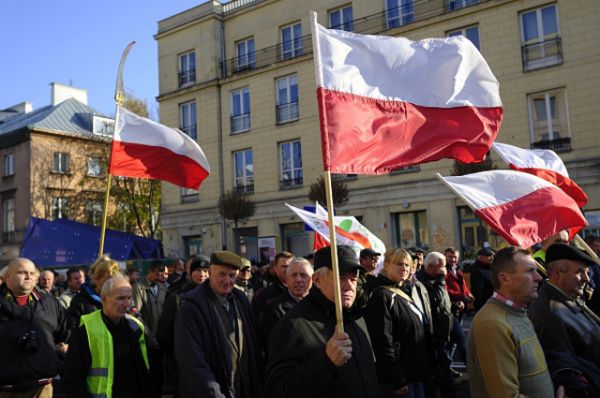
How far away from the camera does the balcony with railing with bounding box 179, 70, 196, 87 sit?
29.6 m

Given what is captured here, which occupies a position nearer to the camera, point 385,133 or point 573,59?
point 385,133

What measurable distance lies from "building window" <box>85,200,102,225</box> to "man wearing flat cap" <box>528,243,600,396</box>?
3444 centimetres

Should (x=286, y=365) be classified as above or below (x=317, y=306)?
below

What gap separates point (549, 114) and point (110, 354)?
1898 cm

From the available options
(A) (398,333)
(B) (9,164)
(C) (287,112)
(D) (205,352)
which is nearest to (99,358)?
(D) (205,352)

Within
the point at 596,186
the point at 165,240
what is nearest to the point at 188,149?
the point at 596,186

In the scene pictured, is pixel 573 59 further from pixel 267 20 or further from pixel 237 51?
pixel 237 51

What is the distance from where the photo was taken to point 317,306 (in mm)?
3471

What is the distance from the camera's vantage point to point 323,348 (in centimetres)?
323

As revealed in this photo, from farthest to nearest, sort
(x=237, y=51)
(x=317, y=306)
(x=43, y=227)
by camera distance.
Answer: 1. (x=237, y=51)
2. (x=43, y=227)
3. (x=317, y=306)

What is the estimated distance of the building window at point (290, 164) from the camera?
25.6 meters

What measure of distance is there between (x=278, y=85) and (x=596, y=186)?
14.1 m

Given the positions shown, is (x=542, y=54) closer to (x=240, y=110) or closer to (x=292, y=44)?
(x=292, y=44)

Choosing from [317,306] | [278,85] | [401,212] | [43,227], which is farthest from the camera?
[278,85]
